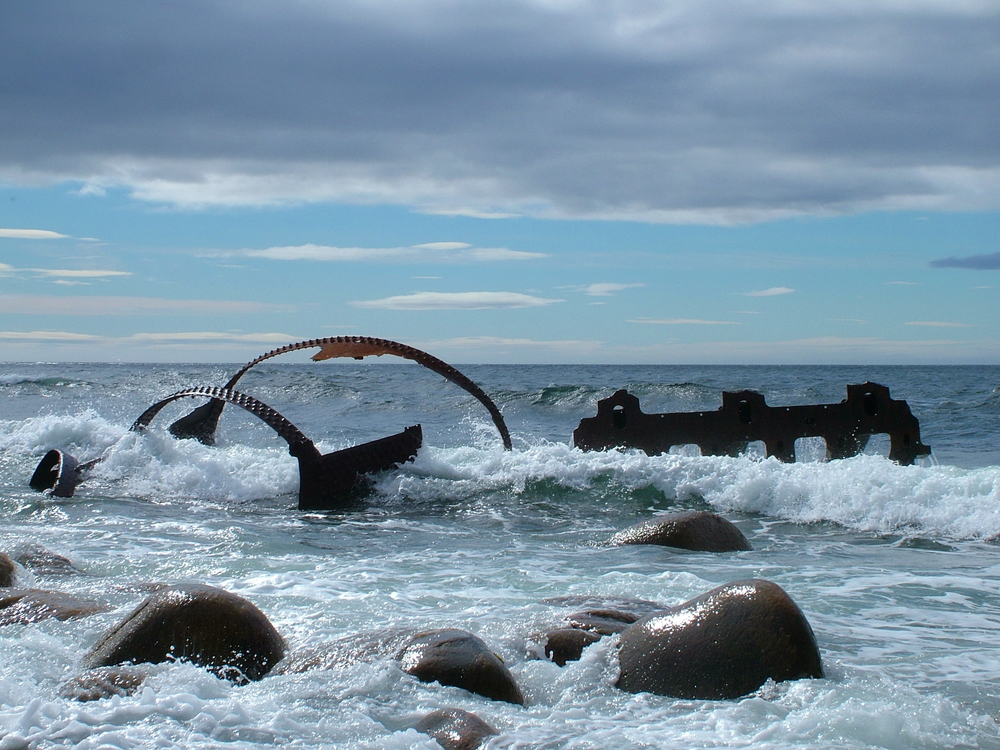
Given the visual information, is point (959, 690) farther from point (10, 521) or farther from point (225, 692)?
point (10, 521)

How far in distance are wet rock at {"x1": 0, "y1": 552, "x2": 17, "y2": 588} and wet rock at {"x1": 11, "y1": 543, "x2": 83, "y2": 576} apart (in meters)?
0.22

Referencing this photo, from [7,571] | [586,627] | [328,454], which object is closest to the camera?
[586,627]

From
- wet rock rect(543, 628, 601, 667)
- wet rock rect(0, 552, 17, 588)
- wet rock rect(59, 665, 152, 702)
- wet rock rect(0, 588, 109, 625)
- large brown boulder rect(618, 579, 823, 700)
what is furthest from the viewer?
wet rock rect(0, 552, 17, 588)

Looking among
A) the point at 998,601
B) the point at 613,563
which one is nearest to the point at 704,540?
the point at 613,563

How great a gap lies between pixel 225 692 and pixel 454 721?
1.04 meters

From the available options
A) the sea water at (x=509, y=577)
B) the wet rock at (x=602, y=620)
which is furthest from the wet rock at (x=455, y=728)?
the wet rock at (x=602, y=620)

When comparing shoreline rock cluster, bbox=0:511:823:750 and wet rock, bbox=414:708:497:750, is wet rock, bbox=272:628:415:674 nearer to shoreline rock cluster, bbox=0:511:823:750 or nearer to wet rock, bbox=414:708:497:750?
shoreline rock cluster, bbox=0:511:823:750

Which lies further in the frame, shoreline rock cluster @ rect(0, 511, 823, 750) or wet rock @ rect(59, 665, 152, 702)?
shoreline rock cluster @ rect(0, 511, 823, 750)

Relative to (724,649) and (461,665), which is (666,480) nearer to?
(724,649)

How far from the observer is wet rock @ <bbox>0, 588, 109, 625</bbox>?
4.88 meters

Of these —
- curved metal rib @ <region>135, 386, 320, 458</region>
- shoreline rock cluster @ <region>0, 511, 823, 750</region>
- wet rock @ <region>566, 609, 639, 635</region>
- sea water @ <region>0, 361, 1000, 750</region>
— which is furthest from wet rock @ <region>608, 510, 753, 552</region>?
curved metal rib @ <region>135, 386, 320, 458</region>

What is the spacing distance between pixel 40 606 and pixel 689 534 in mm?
4417

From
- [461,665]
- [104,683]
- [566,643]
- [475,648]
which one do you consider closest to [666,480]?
[566,643]

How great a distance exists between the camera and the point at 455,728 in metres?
3.46
